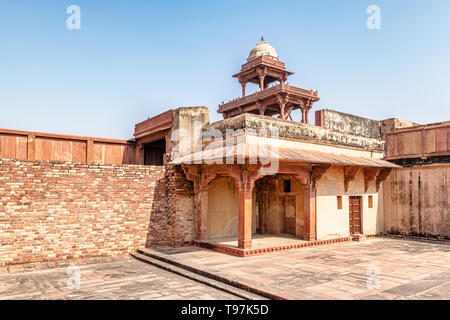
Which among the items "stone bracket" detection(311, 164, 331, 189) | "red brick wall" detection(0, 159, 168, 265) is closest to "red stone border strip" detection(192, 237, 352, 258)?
"red brick wall" detection(0, 159, 168, 265)

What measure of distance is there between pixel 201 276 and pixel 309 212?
4.75m

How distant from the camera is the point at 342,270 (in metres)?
7.38

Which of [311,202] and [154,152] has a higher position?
[154,152]

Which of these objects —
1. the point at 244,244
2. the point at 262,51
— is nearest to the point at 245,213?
the point at 244,244

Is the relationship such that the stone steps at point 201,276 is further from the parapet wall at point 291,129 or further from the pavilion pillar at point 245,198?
the parapet wall at point 291,129

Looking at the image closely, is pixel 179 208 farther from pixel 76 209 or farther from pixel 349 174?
pixel 349 174

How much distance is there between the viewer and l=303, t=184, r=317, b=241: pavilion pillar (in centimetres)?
1060

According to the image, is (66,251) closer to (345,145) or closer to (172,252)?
(172,252)

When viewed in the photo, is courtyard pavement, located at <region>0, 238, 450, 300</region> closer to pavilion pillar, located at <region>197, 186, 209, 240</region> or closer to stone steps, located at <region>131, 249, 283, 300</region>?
stone steps, located at <region>131, 249, 283, 300</region>

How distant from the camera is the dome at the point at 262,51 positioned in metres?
21.6

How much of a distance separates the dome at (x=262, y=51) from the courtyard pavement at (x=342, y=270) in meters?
14.3

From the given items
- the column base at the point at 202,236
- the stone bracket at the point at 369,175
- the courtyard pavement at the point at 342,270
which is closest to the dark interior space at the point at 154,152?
the column base at the point at 202,236
